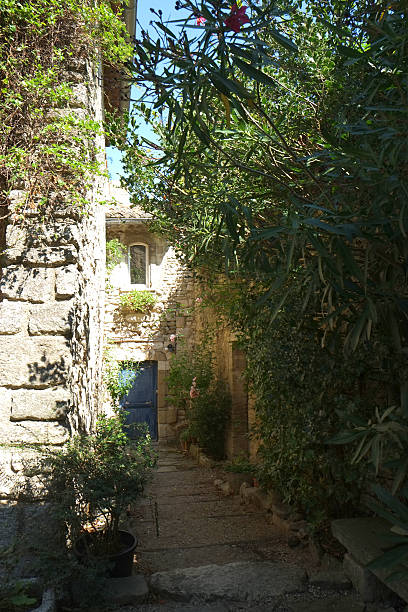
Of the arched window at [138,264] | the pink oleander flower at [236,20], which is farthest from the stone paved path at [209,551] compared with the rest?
the arched window at [138,264]

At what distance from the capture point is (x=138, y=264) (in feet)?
35.9

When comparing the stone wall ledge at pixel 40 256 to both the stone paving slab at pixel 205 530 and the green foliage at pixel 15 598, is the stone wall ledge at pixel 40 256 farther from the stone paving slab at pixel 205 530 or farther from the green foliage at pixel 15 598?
the stone paving slab at pixel 205 530

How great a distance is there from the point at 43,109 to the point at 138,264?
7.39 meters

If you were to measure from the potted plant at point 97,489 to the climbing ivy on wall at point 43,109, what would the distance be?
5.25 feet

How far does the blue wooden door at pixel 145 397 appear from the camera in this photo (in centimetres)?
1073

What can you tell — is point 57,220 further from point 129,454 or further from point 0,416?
point 129,454

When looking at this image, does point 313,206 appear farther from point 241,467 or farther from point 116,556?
point 241,467

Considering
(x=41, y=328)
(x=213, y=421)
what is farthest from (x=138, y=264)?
(x=41, y=328)

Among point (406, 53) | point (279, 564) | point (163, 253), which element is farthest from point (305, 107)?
point (163, 253)

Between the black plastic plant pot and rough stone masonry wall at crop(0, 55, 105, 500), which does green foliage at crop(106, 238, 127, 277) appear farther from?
the black plastic plant pot

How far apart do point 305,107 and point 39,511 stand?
3109 mm

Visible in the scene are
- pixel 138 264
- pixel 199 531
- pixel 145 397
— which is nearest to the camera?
pixel 199 531

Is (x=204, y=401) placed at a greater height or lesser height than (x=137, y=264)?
lesser

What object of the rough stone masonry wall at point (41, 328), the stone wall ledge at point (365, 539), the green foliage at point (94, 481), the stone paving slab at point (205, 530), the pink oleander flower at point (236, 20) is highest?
the pink oleander flower at point (236, 20)
